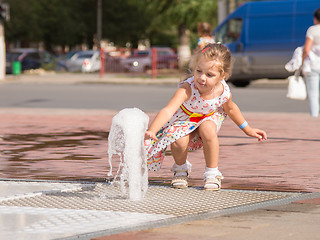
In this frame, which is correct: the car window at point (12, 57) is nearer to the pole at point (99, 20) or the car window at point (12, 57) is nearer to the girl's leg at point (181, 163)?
the pole at point (99, 20)

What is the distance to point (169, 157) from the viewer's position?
9438 mm

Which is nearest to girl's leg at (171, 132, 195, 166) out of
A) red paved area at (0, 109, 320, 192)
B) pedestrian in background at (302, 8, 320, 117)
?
red paved area at (0, 109, 320, 192)

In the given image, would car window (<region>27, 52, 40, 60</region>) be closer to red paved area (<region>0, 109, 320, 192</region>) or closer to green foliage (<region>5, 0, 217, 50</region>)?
green foliage (<region>5, 0, 217, 50</region>)

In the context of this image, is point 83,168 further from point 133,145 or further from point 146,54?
point 146,54

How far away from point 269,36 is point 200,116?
20209mm

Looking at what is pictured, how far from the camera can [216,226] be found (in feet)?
17.5

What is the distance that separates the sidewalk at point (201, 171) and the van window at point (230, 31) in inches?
484

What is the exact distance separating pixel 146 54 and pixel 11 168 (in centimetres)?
3546

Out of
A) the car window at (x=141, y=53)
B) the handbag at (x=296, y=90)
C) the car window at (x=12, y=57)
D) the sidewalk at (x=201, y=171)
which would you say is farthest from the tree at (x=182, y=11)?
the handbag at (x=296, y=90)

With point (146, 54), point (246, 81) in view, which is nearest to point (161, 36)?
point (146, 54)

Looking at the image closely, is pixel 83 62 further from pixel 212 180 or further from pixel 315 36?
pixel 212 180

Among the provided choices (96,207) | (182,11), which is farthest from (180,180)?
(182,11)

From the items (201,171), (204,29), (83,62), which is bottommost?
(83,62)

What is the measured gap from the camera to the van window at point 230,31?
2756cm
